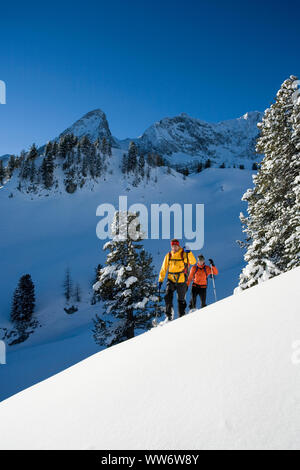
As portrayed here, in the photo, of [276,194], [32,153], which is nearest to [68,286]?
[276,194]

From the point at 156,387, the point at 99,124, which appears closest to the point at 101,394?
the point at 156,387

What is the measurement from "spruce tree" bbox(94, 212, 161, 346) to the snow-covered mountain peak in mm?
169070

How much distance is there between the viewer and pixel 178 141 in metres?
194

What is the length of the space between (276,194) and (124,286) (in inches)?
332

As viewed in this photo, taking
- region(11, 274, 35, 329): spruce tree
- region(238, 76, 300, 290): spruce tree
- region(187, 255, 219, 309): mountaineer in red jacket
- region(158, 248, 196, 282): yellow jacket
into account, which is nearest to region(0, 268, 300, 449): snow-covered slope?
region(158, 248, 196, 282): yellow jacket

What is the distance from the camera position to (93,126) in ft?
572

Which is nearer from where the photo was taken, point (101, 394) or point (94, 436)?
point (94, 436)

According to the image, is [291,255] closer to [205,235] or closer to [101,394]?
[101,394]

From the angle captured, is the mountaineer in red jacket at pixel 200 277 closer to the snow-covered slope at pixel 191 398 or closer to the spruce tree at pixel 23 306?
Answer: the snow-covered slope at pixel 191 398

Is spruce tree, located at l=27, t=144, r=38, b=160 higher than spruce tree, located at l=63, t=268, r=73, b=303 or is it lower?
higher

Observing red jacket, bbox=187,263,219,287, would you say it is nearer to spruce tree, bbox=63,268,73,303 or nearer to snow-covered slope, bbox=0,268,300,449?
snow-covered slope, bbox=0,268,300,449

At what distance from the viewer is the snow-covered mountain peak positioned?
169 m

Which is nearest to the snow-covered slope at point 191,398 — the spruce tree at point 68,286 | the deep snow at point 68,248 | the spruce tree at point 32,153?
the deep snow at point 68,248
